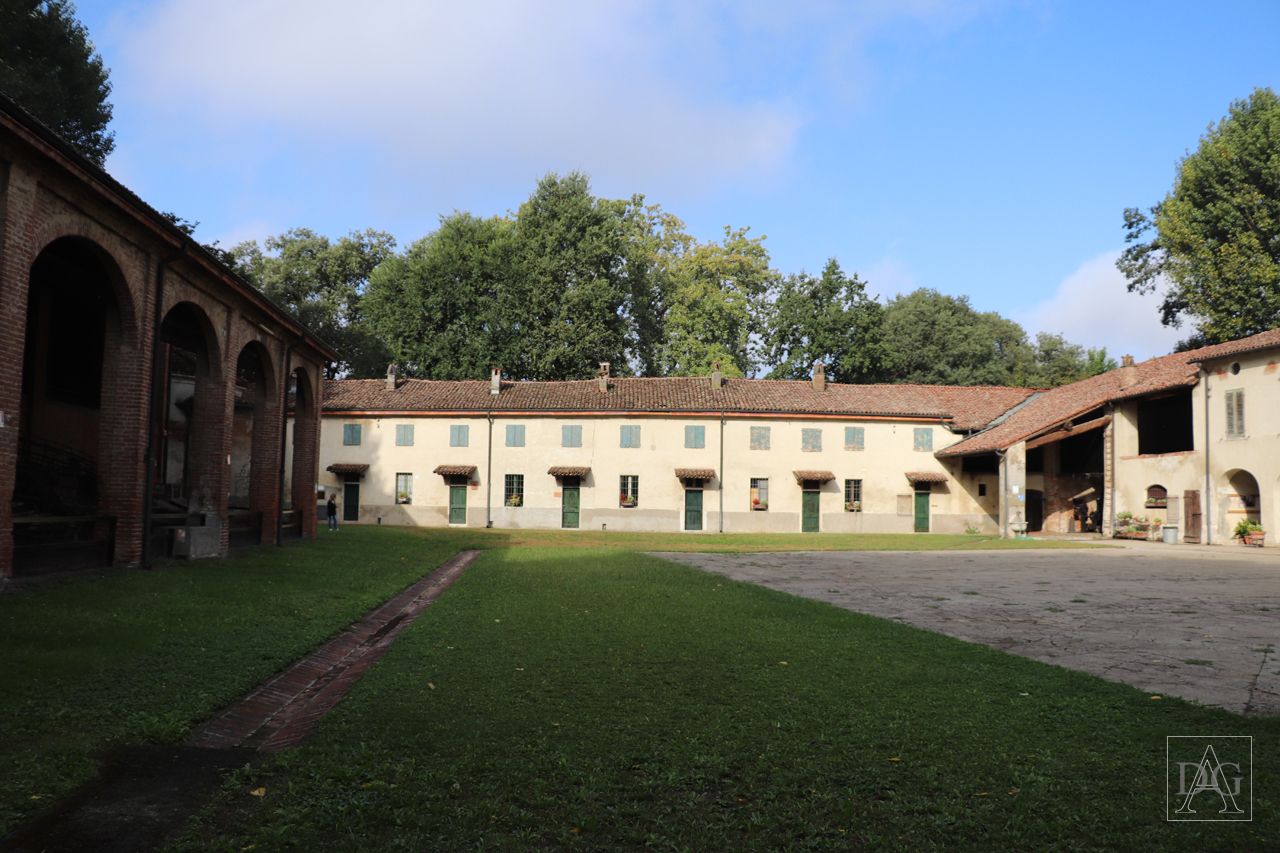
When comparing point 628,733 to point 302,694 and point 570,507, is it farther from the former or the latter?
point 570,507

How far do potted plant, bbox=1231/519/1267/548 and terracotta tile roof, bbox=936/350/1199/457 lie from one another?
5043 millimetres

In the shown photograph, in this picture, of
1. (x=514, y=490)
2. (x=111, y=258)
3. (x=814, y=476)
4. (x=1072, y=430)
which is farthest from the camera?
(x=514, y=490)

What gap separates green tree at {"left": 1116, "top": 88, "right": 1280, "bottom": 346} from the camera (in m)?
31.6

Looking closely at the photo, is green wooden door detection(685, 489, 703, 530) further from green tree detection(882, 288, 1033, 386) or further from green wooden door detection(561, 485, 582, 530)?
green tree detection(882, 288, 1033, 386)

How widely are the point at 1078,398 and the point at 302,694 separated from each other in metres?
33.8

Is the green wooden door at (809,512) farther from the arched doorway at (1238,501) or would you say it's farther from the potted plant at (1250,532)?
the potted plant at (1250,532)

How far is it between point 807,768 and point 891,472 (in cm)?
3273

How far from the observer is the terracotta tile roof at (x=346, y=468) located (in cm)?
3491

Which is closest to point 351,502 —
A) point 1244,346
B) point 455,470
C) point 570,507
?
point 455,470

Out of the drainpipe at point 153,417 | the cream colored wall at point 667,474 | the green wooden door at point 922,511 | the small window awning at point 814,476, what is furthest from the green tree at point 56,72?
the green wooden door at point 922,511

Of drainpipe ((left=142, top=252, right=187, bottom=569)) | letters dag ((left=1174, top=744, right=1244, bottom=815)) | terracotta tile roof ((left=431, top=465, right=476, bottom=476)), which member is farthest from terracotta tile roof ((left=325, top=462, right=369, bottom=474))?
letters dag ((left=1174, top=744, right=1244, bottom=815))

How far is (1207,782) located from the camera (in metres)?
3.82

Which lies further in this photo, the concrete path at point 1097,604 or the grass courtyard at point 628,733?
the concrete path at point 1097,604

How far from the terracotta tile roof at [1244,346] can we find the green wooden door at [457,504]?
29.2 meters
